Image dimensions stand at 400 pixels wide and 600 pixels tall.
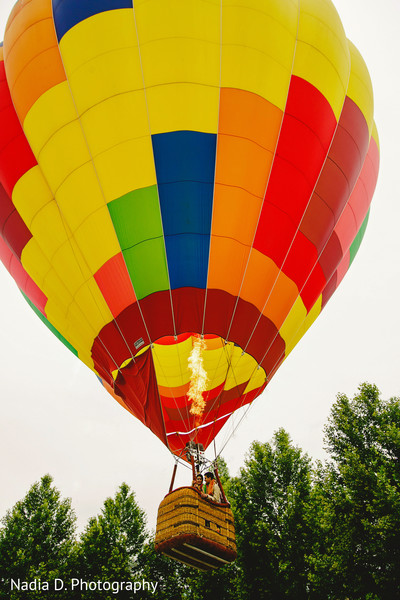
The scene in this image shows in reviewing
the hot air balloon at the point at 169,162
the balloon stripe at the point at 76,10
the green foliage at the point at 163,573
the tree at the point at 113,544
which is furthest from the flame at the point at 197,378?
the green foliage at the point at 163,573

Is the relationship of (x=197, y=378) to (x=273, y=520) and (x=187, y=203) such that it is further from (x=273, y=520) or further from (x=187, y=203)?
(x=273, y=520)

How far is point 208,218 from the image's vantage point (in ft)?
17.0

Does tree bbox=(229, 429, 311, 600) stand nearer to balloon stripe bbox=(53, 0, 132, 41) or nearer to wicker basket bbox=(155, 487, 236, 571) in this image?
wicker basket bbox=(155, 487, 236, 571)

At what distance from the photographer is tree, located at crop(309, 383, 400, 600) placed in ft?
22.5

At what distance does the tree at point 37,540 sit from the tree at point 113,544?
1.82 ft

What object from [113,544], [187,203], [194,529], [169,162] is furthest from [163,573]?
[169,162]

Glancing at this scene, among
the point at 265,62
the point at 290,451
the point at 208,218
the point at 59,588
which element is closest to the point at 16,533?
the point at 59,588

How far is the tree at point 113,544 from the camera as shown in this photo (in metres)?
10.8

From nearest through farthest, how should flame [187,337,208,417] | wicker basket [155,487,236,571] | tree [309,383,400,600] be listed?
wicker basket [155,487,236,571] < flame [187,337,208,417] < tree [309,383,400,600]

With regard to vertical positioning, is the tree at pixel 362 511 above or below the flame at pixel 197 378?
below

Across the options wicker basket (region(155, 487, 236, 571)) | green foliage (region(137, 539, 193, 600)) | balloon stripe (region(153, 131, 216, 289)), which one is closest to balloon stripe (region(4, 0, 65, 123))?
balloon stripe (region(153, 131, 216, 289))

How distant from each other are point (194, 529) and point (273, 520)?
7395mm

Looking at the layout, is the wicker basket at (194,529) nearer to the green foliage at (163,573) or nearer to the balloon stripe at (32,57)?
the balloon stripe at (32,57)

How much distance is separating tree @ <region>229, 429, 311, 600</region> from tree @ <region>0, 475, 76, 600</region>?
16.5 feet
